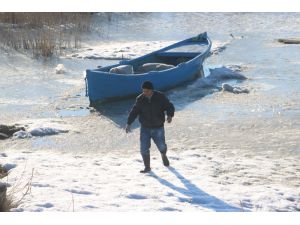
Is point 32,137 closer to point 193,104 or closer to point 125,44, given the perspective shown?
point 193,104

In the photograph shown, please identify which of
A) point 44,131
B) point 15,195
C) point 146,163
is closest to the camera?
point 15,195

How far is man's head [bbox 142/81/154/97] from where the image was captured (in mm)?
7496

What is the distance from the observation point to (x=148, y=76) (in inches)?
556

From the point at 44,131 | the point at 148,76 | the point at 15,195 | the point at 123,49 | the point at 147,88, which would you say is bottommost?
the point at 44,131

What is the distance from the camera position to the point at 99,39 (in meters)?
25.2

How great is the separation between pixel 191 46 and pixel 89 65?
3.99m

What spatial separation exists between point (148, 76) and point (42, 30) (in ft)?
38.0

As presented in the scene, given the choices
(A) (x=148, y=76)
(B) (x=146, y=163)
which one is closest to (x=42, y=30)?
(A) (x=148, y=76)

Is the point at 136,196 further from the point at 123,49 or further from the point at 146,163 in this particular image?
the point at 123,49

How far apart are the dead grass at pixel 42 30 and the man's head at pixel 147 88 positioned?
43.5 feet

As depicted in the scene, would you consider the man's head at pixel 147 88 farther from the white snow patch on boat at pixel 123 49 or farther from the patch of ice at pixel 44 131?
the white snow patch on boat at pixel 123 49

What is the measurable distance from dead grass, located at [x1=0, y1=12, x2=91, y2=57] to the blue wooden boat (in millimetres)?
5242

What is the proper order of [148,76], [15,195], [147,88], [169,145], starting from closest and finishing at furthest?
[15,195] < [147,88] < [169,145] < [148,76]

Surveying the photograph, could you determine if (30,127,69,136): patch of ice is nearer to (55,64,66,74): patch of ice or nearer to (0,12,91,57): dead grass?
(55,64,66,74): patch of ice
